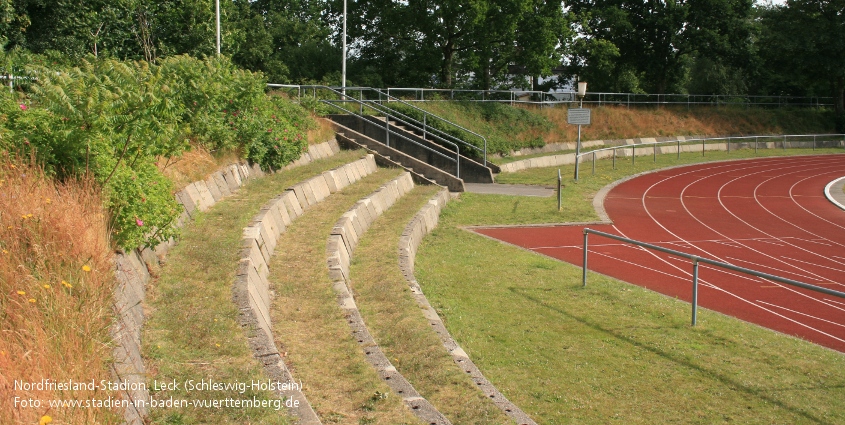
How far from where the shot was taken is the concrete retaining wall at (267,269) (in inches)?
236

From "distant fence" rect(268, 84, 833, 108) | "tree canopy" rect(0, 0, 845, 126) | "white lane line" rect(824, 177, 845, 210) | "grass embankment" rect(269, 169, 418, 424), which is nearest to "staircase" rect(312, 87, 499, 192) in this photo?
"distant fence" rect(268, 84, 833, 108)

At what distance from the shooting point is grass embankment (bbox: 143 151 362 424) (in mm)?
5184

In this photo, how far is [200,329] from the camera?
253 inches

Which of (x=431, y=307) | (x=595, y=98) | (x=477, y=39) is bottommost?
(x=431, y=307)

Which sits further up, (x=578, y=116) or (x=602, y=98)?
(x=602, y=98)

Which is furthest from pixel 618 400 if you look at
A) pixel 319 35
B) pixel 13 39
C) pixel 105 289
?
pixel 319 35

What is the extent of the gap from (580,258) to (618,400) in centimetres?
755

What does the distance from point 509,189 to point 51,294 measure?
20.2 meters

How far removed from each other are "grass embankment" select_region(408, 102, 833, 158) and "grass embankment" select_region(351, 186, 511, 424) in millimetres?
18184

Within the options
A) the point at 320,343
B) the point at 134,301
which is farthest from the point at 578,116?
the point at 134,301

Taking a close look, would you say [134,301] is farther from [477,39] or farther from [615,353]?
[477,39]

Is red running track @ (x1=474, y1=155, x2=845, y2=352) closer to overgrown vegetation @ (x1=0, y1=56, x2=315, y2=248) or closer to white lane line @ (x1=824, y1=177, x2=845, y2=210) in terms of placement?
white lane line @ (x1=824, y1=177, x2=845, y2=210)

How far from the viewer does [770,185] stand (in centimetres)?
2855

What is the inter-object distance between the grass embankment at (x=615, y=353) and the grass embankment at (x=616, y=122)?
17.9 m
